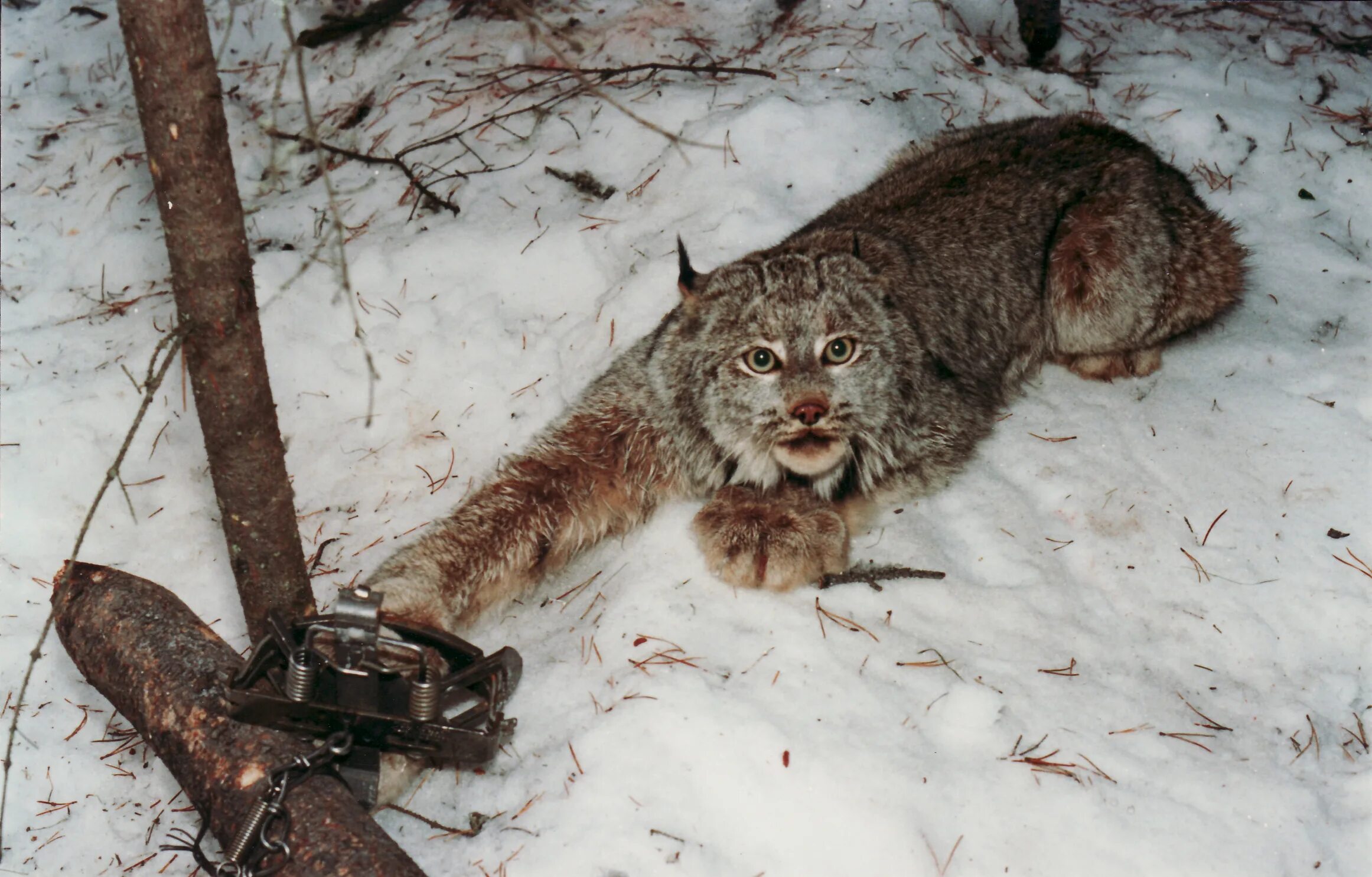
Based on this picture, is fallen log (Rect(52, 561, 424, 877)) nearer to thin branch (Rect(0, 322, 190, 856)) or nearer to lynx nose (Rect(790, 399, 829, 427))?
thin branch (Rect(0, 322, 190, 856))

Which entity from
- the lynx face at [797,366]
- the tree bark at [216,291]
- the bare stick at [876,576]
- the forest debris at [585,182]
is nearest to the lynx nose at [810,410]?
the lynx face at [797,366]

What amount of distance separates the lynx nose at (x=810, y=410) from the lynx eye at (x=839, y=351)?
211 mm

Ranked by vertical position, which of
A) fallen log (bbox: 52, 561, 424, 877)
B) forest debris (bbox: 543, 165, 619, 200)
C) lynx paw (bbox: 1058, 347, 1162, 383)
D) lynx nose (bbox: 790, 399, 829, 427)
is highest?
lynx nose (bbox: 790, 399, 829, 427)

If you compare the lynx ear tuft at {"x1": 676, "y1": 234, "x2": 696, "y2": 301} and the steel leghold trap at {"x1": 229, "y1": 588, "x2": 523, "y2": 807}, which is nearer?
the steel leghold trap at {"x1": 229, "y1": 588, "x2": 523, "y2": 807}

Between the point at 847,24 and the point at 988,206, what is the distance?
2.10 metres

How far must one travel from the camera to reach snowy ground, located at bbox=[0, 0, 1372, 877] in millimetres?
2938

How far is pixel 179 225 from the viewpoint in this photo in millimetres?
2779

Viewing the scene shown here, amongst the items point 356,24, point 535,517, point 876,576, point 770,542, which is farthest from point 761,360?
point 356,24

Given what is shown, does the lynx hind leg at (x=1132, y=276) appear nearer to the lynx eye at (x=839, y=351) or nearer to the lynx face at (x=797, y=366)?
the lynx face at (x=797, y=366)

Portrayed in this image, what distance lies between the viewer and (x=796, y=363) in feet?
12.1

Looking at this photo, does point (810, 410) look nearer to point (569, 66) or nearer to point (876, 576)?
point (876, 576)

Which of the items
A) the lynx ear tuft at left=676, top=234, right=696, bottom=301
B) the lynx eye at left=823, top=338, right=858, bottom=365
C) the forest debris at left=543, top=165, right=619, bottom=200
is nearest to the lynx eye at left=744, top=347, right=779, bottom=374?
the lynx eye at left=823, top=338, right=858, bottom=365

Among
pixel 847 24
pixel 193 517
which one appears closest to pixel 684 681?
pixel 193 517

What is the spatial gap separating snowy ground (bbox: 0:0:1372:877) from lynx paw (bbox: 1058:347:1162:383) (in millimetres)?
84
